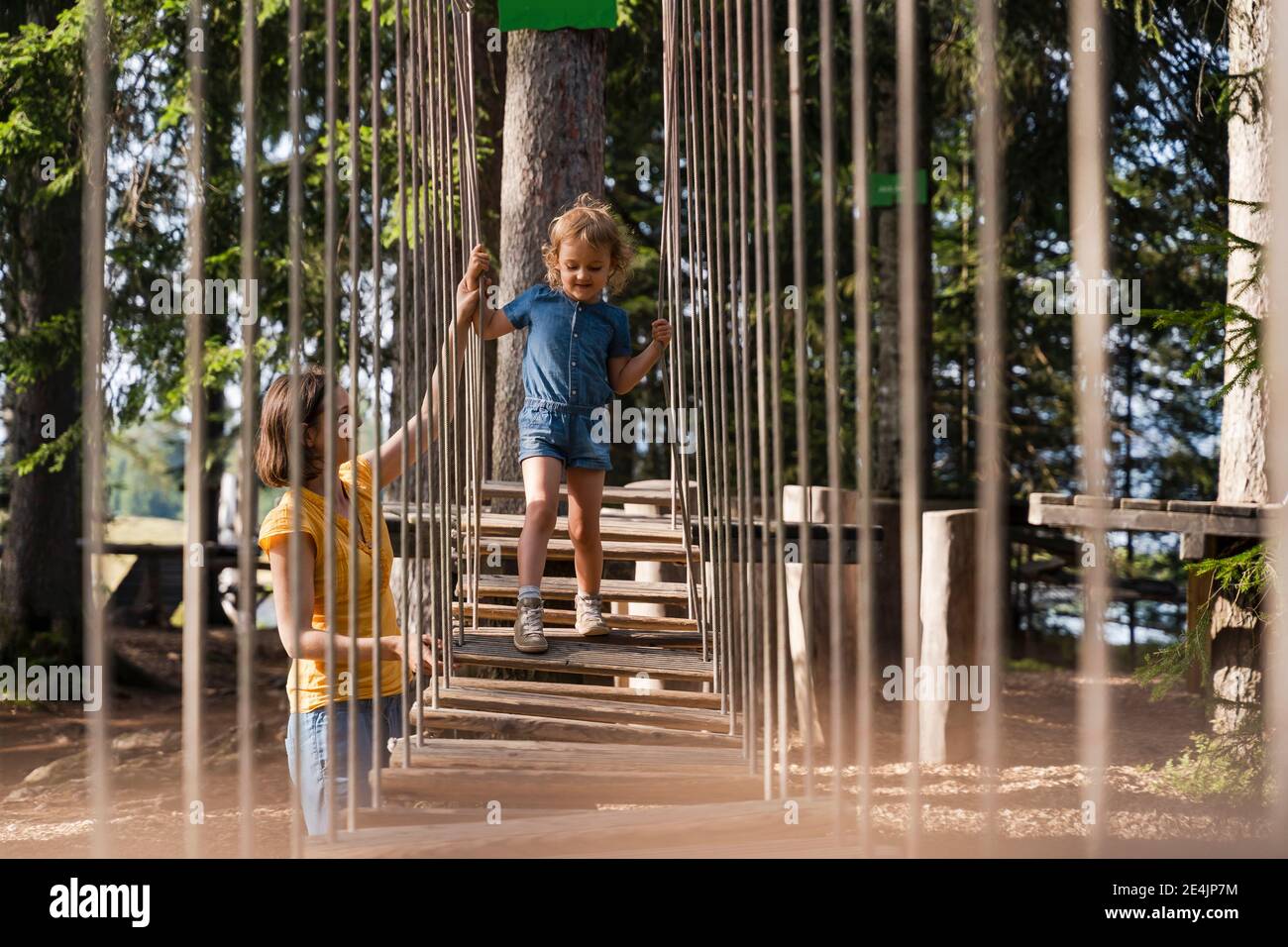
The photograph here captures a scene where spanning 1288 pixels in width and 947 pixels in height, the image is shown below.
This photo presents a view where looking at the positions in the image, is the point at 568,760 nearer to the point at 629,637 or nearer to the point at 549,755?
the point at 549,755

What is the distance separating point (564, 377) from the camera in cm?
294

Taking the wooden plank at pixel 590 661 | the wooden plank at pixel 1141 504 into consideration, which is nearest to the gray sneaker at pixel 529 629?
the wooden plank at pixel 590 661

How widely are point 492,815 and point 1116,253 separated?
20.5 ft

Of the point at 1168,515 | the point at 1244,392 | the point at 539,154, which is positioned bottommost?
the point at 1168,515

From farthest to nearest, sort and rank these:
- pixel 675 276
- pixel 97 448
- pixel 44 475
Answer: pixel 44 475 < pixel 675 276 < pixel 97 448

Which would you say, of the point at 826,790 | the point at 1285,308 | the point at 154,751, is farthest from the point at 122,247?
the point at 1285,308

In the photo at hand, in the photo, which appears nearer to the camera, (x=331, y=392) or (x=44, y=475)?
(x=331, y=392)

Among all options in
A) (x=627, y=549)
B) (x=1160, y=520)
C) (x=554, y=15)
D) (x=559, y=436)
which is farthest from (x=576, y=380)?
(x=1160, y=520)

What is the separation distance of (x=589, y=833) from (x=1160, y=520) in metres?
3.20

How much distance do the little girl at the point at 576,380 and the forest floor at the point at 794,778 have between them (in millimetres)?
840

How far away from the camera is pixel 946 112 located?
332 inches

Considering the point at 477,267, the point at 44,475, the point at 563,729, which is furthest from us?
the point at 44,475

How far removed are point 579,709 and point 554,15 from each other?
2.19 m

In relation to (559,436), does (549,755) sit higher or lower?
lower
